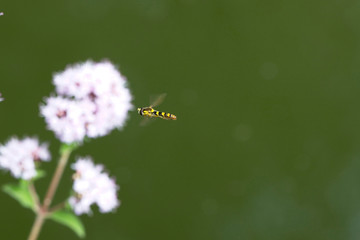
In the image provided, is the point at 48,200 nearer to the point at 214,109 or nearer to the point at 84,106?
the point at 84,106

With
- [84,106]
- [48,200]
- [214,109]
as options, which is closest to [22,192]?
[48,200]

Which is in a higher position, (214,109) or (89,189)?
(214,109)

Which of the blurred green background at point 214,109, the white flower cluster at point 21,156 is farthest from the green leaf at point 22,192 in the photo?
the blurred green background at point 214,109

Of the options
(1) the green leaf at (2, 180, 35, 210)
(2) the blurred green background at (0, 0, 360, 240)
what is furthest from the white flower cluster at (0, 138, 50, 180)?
(2) the blurred green background at (0, 0, 360, 240)

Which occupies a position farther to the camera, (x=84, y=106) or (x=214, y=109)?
(x=214, y=109)

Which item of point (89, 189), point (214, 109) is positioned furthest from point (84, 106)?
point (214, 109)

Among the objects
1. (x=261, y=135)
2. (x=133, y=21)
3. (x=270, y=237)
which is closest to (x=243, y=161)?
(x=261, y=135)

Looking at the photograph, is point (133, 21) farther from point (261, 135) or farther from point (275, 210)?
point (275, 210)

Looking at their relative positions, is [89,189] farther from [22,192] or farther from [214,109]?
[214,109]
